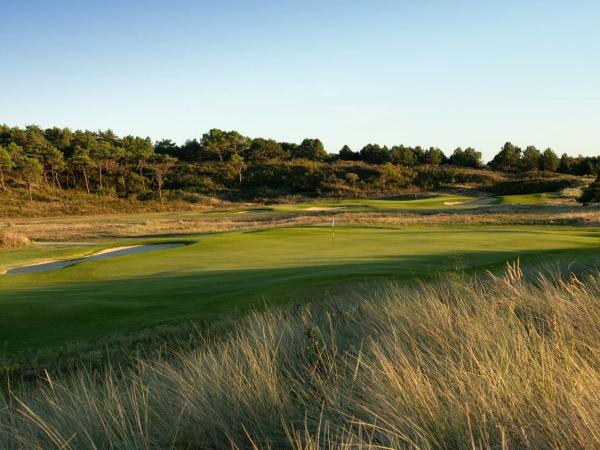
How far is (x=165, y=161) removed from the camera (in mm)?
100625

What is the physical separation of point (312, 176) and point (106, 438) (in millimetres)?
84807

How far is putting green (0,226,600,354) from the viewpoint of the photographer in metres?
10.5

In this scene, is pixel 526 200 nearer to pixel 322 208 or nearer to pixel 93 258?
pixel 322 208

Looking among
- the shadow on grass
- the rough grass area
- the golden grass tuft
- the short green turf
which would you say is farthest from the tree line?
the shadow on grass

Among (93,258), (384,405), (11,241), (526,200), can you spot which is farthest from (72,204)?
(384,405)

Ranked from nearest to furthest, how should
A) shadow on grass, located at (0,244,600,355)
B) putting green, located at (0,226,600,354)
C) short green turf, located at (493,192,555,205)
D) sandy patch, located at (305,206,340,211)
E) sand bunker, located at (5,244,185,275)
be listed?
1. shadow on grass, located at (0,244,600,355)
2. putting green, located at (0,226,600,354)
3. sand bunker, located at (5,244,185,275)
4. short green turf, located at (493,192,555,205)
5. sandy patch, located at (305,206,340,211)

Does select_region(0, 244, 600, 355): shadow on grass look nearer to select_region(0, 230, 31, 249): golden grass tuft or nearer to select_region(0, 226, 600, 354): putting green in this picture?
select_region(0, 226, 600, 354): putting green

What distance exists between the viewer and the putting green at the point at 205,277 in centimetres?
1055

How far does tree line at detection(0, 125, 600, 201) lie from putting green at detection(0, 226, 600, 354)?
60043 millimetres

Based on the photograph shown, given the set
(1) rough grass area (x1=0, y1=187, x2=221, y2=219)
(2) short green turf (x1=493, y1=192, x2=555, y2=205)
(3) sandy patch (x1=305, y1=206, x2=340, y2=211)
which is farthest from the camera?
(1) rough grass area (x1=0, y1=187, x2=221, y2=219)

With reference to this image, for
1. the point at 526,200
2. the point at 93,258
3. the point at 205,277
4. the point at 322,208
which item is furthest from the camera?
the point at 322,208

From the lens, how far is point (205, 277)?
50.9ft

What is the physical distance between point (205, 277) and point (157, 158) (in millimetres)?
Answer: 92182

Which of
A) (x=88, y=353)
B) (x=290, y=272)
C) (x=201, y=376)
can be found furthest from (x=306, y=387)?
(x=290, y=272)
